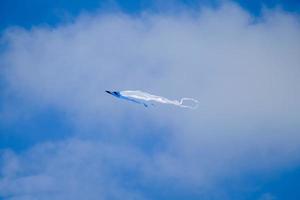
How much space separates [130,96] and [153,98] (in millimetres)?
4765

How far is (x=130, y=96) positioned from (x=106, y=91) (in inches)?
Answer: 286

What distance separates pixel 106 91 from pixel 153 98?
11.9 metres

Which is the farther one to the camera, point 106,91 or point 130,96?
point 106,91

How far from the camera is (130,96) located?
60.2 m

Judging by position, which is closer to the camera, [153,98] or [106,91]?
[153,98]

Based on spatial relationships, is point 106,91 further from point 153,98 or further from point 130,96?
point 153,98

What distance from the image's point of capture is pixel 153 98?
57656 mm

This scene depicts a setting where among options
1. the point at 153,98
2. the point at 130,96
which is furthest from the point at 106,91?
the point at 153,98
